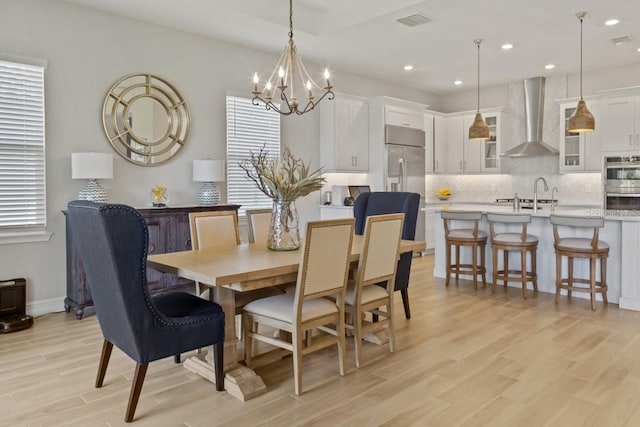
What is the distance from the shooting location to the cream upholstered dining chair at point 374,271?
3.08 meters

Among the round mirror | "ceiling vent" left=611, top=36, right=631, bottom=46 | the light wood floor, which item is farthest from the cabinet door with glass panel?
the round mirror

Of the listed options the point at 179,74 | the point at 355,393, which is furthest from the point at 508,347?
the point at 179,74

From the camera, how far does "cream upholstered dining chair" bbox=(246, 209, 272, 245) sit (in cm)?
393

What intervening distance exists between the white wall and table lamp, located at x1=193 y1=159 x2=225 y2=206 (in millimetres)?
218

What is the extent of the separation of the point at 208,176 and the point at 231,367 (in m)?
2.74

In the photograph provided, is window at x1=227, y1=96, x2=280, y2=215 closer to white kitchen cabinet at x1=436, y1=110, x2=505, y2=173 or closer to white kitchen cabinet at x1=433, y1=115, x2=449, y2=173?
white kitchen cabinet at x1=433, y1=115, x2=449, y2=173

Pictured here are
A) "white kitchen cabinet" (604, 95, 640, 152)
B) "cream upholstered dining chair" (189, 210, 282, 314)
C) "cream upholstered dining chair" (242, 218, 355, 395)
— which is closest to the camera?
"cream upholstered dining chair" (242, 218, 355, 395)

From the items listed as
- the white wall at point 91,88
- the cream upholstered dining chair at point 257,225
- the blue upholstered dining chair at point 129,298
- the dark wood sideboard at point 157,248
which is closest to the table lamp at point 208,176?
the white wall at point 91,88

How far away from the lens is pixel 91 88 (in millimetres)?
4641

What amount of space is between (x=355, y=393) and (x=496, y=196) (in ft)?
22.2

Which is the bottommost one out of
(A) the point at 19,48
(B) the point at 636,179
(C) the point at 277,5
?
(B) the point at 636,179

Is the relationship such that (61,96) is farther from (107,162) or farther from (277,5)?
(277,5)

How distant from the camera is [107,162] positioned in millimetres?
4352

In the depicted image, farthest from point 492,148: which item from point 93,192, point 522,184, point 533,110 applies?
Result: point 93,192
